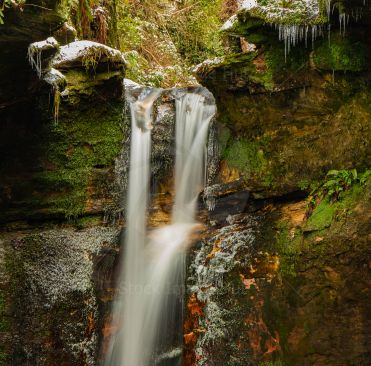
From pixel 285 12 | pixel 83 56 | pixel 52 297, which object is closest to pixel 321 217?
pixel 285 12

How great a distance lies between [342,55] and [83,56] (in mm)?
3944

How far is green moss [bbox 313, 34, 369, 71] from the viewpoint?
587 cm

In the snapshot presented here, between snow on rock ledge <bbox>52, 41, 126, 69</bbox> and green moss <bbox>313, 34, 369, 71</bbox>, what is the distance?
328cm

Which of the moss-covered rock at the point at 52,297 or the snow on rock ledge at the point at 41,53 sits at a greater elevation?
the snow on rock ledge at the point at 41,53

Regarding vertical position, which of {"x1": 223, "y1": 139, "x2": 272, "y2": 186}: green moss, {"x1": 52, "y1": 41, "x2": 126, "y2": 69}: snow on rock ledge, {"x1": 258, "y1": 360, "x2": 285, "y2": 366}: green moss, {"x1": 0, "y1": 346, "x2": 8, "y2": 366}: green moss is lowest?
{"x1": 0, "y1": 346, "x2": 8, "y2": 366}: green moss

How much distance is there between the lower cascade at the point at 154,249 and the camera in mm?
5871

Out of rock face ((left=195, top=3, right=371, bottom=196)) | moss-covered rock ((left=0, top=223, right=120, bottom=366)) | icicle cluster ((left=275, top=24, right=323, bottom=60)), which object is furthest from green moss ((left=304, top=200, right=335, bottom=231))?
moss-covered rock ((left=0, top=223, right=120, bottom=366))

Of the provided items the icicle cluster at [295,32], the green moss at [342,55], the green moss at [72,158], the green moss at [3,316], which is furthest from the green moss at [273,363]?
the icicle cluster at [295,32]

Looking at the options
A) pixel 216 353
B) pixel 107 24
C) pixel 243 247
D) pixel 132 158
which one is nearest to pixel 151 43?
pixel 107 24

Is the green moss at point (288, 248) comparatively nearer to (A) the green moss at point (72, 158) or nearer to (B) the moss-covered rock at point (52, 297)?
(B) the moss-covered rock at point (52, 297)

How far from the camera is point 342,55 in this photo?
234 inches

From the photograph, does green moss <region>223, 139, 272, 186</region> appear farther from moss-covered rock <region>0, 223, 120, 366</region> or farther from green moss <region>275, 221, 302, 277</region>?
moss-covered rock <region>0, 223, 120, 366</region>

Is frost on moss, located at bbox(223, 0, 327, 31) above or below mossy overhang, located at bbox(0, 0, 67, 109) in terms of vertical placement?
above

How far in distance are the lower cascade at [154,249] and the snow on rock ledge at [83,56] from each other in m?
1.10
